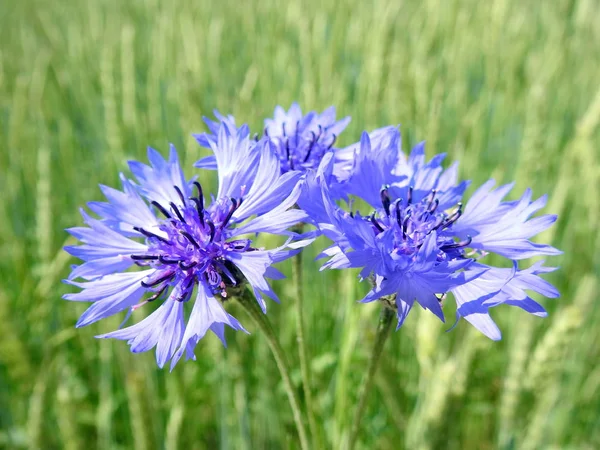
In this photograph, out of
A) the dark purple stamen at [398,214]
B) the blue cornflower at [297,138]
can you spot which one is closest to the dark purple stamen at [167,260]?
the blue cornflower at [297,138]

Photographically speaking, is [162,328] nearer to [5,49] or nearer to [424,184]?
[424,184]

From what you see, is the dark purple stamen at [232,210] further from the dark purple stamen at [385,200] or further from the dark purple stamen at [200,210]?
the dark purple stamen at [385,200]

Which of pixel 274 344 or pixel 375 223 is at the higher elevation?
pixel 375 223

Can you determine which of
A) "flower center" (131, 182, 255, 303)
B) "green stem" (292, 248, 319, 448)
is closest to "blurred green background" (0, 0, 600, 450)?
"green stem" (292, 248, 319, 448)

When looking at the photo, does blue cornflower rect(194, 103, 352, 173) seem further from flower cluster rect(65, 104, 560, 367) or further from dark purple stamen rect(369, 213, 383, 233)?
dark purple stamen rect(369, 213, 383, 233)

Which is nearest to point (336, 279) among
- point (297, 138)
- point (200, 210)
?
point (297, 138)

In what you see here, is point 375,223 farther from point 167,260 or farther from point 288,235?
point 167,260
